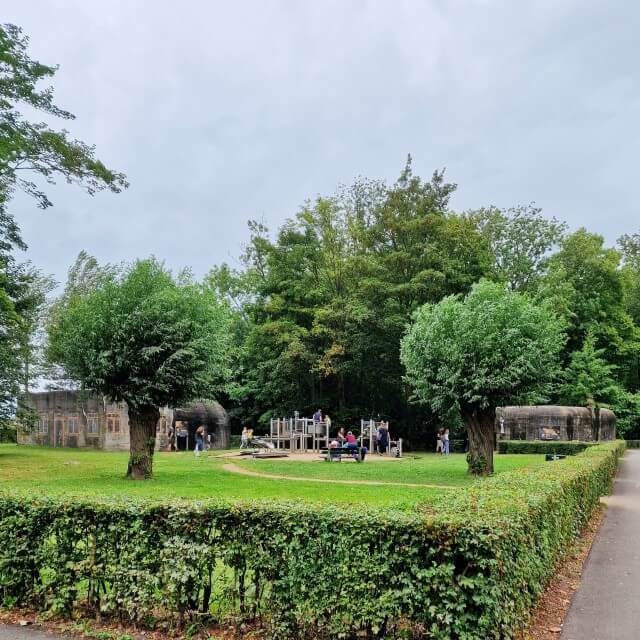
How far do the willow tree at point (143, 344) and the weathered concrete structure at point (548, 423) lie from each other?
2509 cm

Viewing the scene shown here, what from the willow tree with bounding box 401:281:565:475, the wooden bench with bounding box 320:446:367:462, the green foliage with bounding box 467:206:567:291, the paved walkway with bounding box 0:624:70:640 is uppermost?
the green foliage with bounding box 467:206:567:291

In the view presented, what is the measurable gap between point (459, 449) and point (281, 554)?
37.2 m

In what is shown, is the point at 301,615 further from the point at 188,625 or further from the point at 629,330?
the point at 629,330

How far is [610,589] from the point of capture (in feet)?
23.9

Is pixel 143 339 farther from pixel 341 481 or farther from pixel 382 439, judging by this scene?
pixel 382 439

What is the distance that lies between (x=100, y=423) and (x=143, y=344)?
23.4 meters

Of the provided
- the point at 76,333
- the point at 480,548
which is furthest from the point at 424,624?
the point at 76,333

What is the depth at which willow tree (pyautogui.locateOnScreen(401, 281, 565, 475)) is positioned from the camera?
18.5 m

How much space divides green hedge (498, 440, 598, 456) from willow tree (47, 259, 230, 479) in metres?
20.1

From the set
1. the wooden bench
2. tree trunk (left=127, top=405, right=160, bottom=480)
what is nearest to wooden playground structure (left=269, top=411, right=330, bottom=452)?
the wooden bench

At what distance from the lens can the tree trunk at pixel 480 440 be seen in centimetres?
1917

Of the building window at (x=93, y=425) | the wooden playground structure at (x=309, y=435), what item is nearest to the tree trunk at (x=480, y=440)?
the wooden playground structure at (x=309, y=435)

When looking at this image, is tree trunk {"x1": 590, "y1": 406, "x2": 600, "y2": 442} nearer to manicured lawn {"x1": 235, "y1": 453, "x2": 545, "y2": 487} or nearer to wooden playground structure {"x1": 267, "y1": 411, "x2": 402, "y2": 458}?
wooden playground structure {"x1": 267, "y1": 411, "x2": 402, "y2": 458}

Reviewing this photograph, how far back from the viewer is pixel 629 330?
5200 cm
